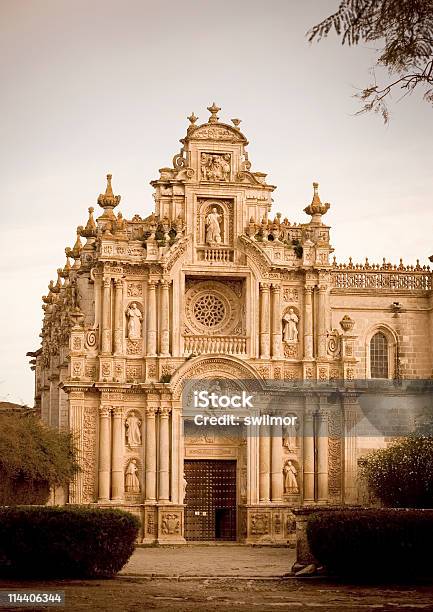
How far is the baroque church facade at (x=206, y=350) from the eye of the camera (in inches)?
1966

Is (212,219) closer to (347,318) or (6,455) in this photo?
(347,318)

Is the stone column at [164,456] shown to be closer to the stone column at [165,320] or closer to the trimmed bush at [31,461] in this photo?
the stone column at [165,320]

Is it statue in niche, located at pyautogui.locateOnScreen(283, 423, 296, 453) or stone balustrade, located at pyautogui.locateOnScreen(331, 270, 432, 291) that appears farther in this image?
stone balustrade, located at pyautogui.locateOnScreen(331, 270, 432, 291)

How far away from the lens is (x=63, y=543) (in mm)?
31984

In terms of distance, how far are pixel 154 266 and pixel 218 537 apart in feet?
34.1

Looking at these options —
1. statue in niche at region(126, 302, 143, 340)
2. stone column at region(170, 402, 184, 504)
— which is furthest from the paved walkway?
statue in niche at region(126, 302, 143, 340)

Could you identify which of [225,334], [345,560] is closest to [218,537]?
[225,334]

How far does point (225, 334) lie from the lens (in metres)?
51.8

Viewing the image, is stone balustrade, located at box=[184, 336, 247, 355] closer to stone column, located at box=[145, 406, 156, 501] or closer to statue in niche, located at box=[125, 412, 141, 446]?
stone column, located at box=[145, 406, 156, 501]

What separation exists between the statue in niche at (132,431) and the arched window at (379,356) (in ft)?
32.7

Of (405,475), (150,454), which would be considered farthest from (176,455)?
(405,475)

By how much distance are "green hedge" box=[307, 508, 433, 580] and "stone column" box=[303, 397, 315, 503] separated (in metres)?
18.0

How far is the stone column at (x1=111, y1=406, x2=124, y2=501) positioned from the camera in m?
49.6

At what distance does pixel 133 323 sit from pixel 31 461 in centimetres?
666
